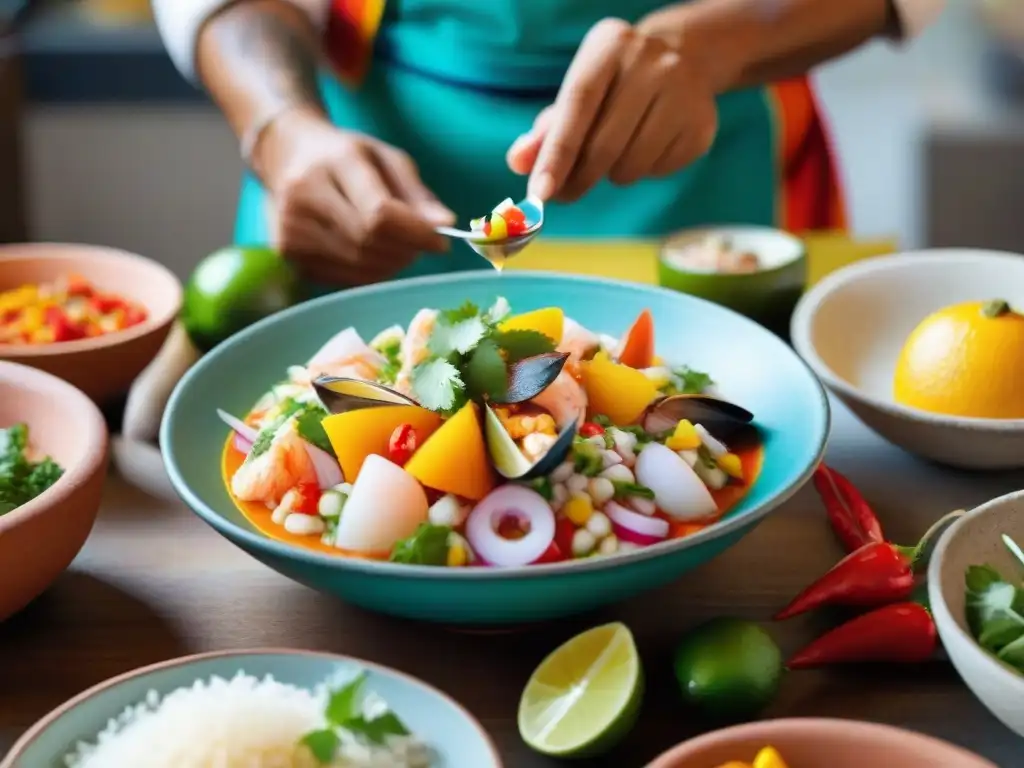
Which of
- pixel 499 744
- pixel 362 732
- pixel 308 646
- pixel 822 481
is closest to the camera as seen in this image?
pixel 362 732

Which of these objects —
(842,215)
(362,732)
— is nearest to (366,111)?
(842,215)

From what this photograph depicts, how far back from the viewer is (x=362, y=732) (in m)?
0.85

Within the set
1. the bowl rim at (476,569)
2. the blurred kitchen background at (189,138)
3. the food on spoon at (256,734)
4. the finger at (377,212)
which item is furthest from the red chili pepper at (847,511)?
the blurred kitchen background at (189,138)

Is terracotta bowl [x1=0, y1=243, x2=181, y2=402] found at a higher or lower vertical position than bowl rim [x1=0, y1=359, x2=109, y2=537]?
lower

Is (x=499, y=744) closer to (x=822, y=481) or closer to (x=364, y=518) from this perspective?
(x=364, y=518)

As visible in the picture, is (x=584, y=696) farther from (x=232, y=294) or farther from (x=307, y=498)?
(x=232, y=294)

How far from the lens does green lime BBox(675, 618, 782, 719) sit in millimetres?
976

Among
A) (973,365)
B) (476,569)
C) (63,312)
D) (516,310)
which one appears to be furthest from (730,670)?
(63,312)

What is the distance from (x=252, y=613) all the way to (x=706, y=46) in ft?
3.92

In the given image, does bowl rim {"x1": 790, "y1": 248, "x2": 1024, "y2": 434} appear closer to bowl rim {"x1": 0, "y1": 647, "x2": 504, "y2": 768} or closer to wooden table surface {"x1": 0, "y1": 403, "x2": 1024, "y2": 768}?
wooden table surface {"x1": 0, "y1": 403, "x2": 1024, "y2": 768}

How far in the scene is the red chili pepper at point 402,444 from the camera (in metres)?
1.12

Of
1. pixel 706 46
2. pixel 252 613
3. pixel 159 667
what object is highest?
pixel 706 46

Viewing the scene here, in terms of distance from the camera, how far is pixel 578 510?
1086 millimetres

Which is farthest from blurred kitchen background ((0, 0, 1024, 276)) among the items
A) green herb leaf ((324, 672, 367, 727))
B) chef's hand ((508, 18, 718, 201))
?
green herb leaf ((324, 672, 367, 727))
